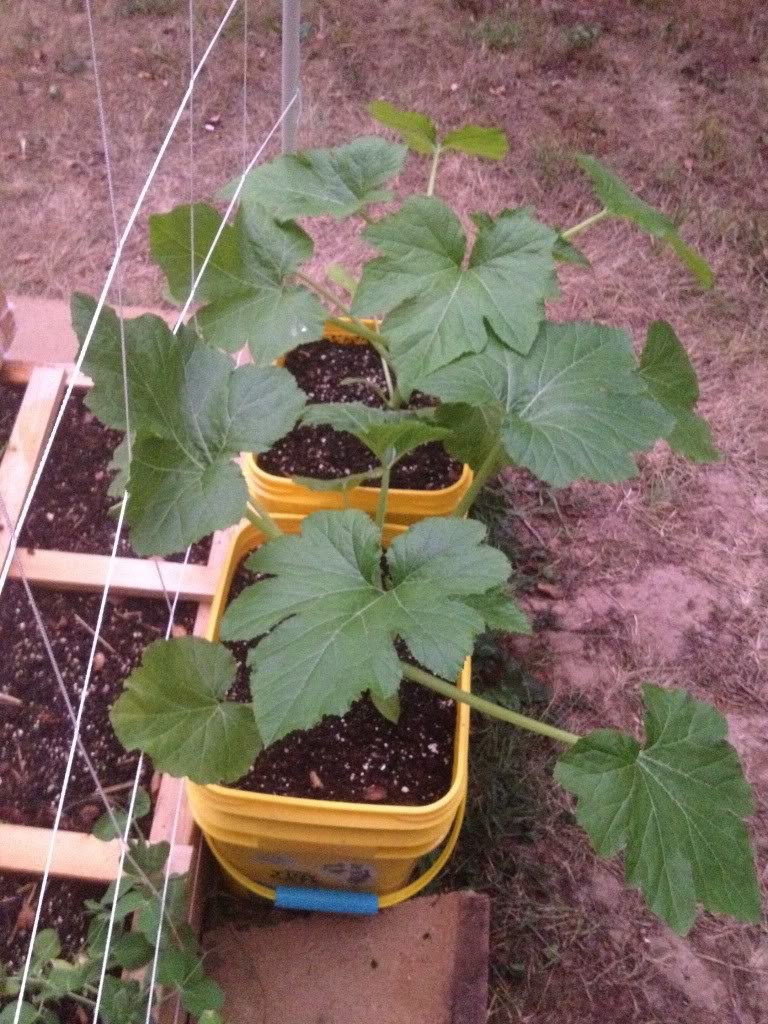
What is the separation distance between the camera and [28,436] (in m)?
1.58

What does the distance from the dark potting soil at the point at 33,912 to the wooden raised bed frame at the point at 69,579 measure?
3cm

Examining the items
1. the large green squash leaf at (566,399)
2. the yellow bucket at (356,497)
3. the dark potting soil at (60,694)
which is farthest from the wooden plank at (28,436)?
the large green squash leaf at (566,399)

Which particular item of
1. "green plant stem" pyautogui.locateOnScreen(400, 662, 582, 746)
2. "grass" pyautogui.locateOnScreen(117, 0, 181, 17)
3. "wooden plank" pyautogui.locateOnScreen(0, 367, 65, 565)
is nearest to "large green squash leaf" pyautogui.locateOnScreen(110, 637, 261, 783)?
"green plant stem" pyautogui.locateOnScreen(400, 662, 582, 746)

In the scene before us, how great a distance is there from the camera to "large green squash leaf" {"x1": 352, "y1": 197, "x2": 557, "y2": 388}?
112 centimetres

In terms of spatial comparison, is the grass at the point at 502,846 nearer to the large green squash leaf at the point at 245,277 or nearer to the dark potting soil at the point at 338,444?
the dark potting soil at the point at 338,444

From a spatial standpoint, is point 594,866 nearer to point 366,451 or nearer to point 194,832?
point 194,832

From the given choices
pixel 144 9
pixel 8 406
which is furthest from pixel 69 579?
pixel 144 9

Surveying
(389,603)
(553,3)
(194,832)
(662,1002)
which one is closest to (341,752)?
(194,832)

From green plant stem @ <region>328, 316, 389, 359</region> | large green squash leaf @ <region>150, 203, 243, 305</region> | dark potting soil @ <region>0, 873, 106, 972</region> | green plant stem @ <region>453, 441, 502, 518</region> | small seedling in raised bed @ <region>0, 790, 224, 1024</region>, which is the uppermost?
large green squash leaf @ <region>150, 203, 243, 305</region>

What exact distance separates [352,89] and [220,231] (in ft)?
5.68

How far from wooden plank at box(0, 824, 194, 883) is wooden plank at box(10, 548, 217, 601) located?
0.37 metres

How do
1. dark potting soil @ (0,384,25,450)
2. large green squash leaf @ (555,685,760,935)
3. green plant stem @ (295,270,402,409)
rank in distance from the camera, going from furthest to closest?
dark potting soil @ (0,384,25,450), green plant stem @ (295,270,402,409), large green squash leaf @ (555,685,760,935)

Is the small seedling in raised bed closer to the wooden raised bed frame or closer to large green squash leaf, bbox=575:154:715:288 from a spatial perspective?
the wooden raised bed frame

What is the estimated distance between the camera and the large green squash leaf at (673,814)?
976 millimetres
